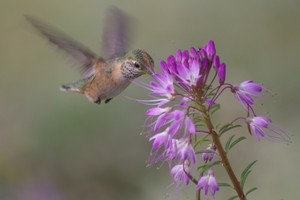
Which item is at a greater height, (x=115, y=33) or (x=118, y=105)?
(x=115, y=33)

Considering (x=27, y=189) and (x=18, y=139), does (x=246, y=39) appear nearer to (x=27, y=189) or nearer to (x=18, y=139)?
(x=18, y=139)

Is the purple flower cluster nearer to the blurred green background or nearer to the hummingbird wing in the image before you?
the hummingbird wing

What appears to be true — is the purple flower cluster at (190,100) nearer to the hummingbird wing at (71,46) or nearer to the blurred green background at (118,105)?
the hummingbird wing at (71,46)

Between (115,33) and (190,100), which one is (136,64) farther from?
(190,100)

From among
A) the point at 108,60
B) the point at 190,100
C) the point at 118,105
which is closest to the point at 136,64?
the point at 108,60

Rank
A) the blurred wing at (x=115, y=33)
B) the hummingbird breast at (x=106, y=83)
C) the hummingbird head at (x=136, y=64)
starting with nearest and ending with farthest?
the hummingbird head at (x=136, y=64), the hummingbird breast at (x=106, y=83), the blurred wing at (x=115, y=33)

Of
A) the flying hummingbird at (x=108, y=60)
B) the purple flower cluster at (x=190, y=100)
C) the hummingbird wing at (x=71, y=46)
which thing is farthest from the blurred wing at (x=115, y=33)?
the purple flower cluster at (x=190, y=100)

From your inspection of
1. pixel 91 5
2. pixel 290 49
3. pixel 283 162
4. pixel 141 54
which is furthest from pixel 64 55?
pixel 91 5
